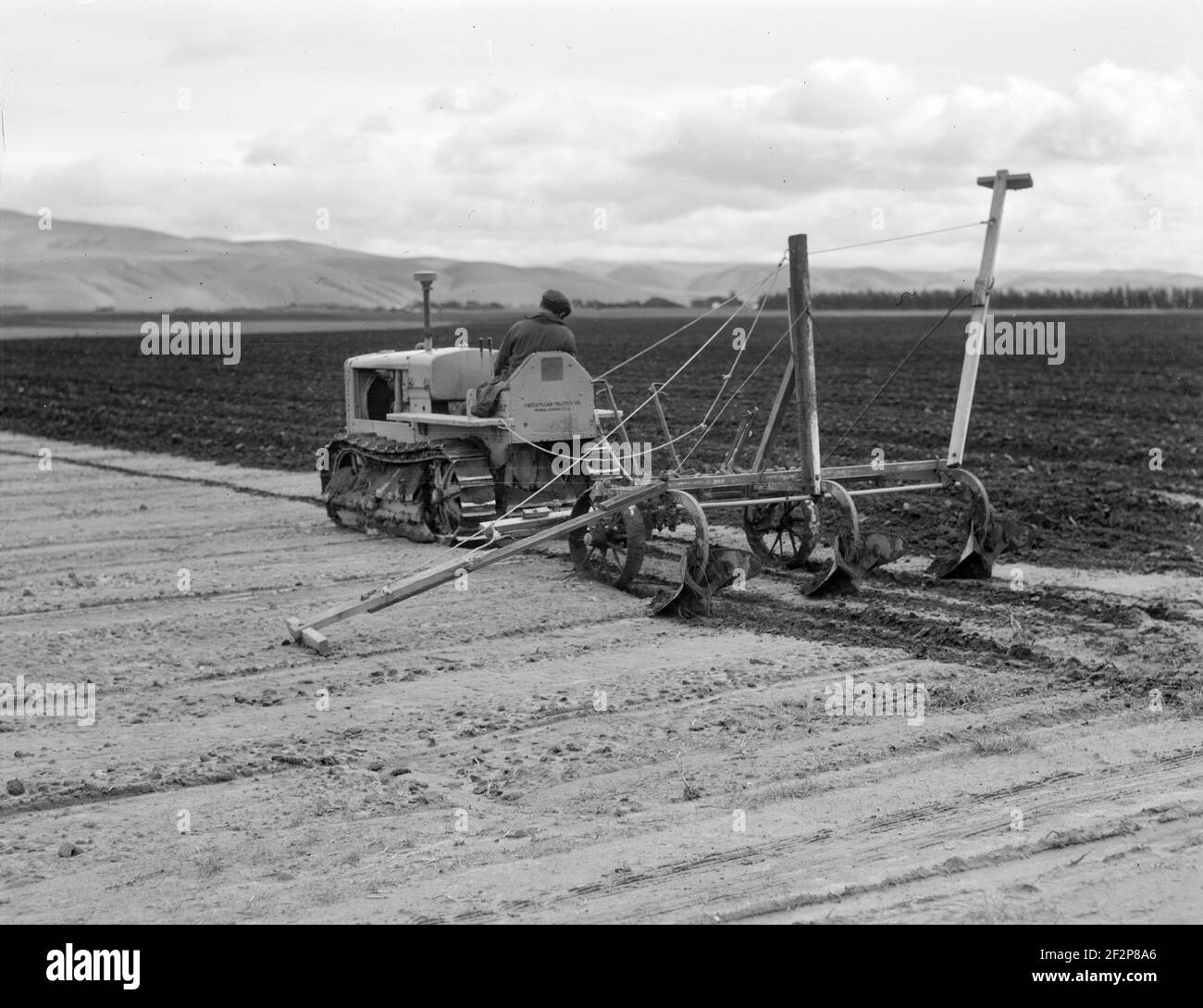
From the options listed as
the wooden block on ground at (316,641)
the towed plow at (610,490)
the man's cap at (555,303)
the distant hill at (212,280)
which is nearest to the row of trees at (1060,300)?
the distant hill at (212,280)

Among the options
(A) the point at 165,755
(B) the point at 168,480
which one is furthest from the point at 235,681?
(B) the point at 168,480

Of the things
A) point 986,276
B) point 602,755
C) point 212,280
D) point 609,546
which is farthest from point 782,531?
point 212,280

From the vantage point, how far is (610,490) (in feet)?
34.8

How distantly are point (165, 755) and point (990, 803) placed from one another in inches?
142

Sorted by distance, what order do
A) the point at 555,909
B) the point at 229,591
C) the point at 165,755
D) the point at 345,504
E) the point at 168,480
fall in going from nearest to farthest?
the point at 555,909 → the point at 165,755 → the point at 229,591 → the point at 345,504 → the point at 168,480

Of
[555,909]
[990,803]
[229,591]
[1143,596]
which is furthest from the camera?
[229,591]

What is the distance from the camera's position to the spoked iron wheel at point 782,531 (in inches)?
454

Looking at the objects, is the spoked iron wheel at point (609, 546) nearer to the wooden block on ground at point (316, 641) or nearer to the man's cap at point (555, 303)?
the man's cap at point (555, 303)

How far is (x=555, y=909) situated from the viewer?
17.0ft

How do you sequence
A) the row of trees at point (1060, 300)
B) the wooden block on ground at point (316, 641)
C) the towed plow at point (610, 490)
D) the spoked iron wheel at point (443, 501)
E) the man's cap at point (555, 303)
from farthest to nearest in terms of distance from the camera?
the row of trees at point (1060, 300) → the spoked iron wheel at point (443, 501) → the man's cap at point (555, 303) → the towed plow at point (610, 490) → the wooden block on ground at point (316, 641)

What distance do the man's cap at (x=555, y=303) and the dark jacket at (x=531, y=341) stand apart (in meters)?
0.07

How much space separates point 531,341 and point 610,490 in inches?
90.9
